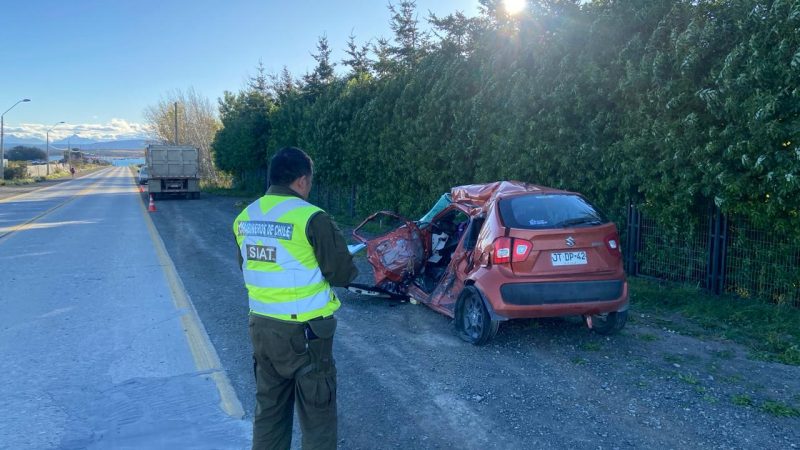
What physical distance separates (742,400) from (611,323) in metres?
1.90

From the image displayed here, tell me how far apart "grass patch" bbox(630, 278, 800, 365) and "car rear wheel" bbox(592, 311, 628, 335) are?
0.86 meters

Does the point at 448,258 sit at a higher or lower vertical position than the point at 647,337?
higher

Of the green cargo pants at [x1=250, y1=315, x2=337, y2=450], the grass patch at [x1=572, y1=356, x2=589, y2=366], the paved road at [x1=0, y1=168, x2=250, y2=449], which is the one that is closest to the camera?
the green cargo pants at [x1=250, y1=315, x2=337, y2=450]

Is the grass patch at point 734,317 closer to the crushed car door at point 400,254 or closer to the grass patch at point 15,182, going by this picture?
the crushed car door at point 400,254

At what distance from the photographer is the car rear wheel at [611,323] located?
659cm

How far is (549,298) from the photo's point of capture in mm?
6051

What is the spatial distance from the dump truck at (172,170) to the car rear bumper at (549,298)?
30.6m

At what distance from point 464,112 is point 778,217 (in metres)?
7.12

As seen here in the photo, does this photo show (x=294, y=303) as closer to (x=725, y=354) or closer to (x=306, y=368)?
(x=306, y=368)

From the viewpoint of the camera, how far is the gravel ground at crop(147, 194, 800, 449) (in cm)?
425

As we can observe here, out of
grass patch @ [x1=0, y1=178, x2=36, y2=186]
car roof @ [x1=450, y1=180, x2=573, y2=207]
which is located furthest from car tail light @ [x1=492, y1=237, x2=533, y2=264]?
grass patch @ [x1=0, y1=178, x2=36, y2=186]

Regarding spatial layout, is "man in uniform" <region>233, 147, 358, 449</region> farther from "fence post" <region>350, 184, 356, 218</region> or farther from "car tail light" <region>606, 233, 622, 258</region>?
"fence post" <region>350, 184, 356, 218</region>

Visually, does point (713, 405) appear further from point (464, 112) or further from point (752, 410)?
point (464, 112)

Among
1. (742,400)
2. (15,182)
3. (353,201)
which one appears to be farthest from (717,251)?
(15,182)
